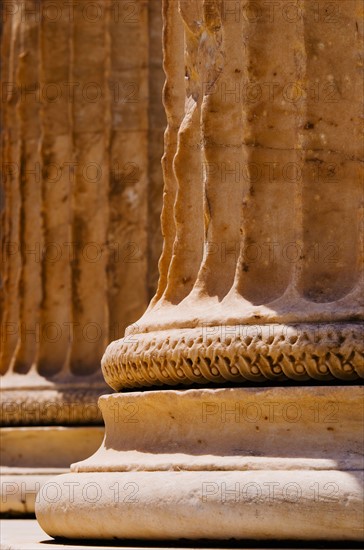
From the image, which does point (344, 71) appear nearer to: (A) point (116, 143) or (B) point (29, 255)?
(A) point (116, 143)

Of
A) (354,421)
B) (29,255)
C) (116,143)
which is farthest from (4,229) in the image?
(354,421)

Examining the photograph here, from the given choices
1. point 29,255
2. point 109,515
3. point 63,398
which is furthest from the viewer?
point 29,255

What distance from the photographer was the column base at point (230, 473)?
8.72 meters

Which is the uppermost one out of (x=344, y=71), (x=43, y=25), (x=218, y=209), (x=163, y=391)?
(x=43, y=25)

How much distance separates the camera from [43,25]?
59.0 ft

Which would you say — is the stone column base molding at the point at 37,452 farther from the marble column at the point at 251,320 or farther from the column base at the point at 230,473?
the column base at the point at 230,473

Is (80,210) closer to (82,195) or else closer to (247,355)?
(82,195)

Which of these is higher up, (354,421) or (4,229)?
(4,229)

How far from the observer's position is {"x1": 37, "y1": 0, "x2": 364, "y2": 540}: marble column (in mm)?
8984

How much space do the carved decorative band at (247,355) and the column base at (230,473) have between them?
0.13 m

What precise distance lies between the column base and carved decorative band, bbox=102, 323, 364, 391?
13cm

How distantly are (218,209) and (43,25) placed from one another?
8.40 metres

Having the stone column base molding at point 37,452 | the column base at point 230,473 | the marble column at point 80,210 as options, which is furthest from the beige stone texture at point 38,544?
the marble column at point 80,210

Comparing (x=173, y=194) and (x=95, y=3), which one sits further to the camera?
(x=95, y=3)
